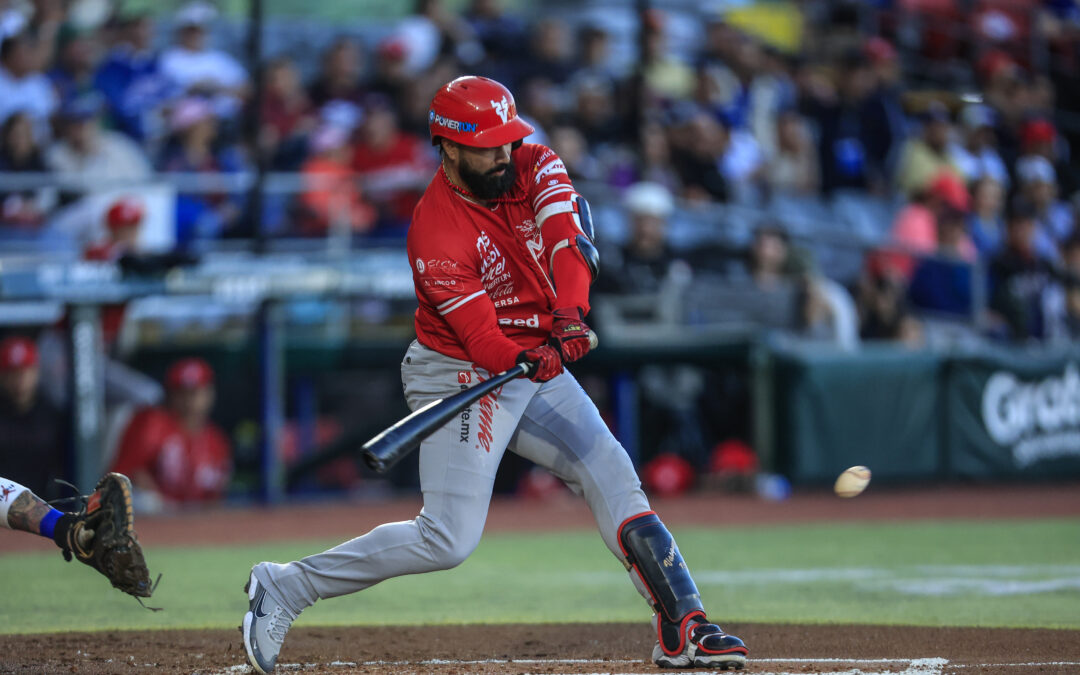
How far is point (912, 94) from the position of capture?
50.0 feet

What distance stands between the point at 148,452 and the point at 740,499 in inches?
182

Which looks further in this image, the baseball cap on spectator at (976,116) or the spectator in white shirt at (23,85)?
the baseball cap on spectator at (976,116)

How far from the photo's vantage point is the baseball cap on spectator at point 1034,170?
1415 centimetres

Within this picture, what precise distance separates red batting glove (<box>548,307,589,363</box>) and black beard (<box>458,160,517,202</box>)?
0.44m

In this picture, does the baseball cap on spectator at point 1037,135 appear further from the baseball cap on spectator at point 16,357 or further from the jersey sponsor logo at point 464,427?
the jersey sponsor logo at point 464,427

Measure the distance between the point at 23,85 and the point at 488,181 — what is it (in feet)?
26.8

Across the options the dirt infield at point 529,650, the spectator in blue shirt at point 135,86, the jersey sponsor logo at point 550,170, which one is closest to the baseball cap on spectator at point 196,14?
the spectator in blue shirt at point 135,86

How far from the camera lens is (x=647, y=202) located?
11.3 meters

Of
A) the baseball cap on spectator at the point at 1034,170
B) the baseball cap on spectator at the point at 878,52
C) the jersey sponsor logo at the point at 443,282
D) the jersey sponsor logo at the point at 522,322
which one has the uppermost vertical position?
the baseball cap on spectator at the point at 878,52

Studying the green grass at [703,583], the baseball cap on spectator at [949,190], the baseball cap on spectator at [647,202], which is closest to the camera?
the green grass at [703,583]

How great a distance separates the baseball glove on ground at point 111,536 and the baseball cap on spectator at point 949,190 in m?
10.2

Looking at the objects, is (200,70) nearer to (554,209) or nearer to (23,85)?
(23,85)

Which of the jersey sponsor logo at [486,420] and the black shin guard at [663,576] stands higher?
the jersey sponsor logo at [486,420]

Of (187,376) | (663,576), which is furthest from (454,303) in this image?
(187,376)
